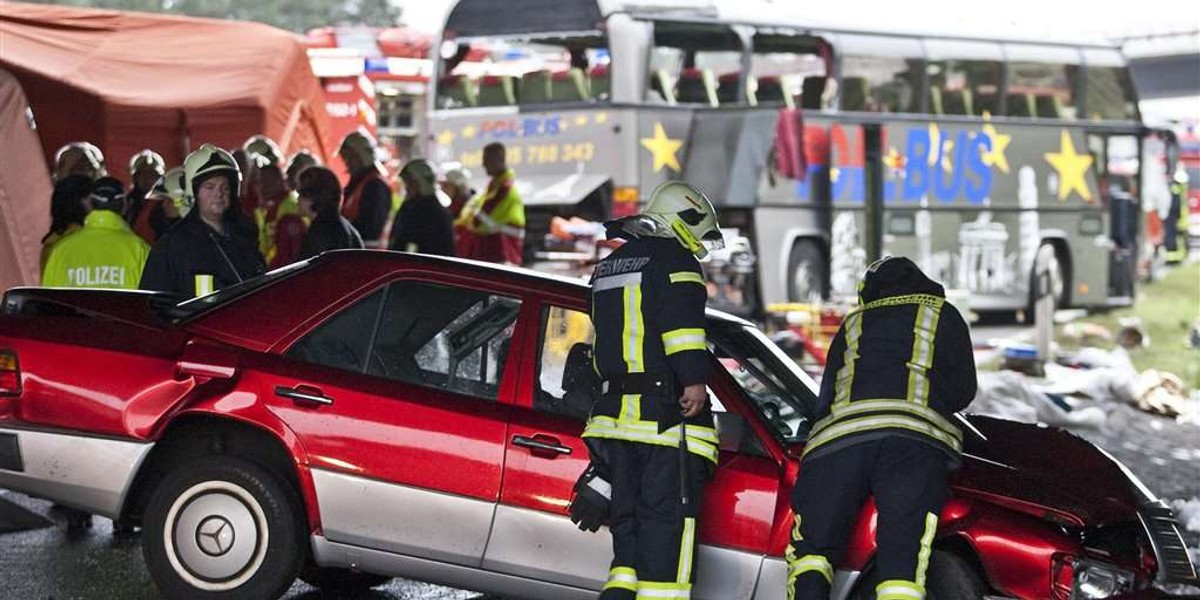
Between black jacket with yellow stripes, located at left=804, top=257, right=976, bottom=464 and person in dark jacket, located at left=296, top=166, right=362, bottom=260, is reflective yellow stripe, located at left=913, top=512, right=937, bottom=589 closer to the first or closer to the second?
black jacket with yellow stripes, located at left=804, top=257, right=976, bottom=464

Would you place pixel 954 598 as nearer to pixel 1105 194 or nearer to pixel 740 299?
pixel 740 299

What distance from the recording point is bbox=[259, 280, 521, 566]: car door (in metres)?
6.27

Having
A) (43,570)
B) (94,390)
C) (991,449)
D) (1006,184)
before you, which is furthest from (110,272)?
(1006,184)

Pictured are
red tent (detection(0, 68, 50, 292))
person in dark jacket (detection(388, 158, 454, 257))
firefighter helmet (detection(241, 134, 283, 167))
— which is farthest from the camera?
red tent (detection(0, 68, 50, 292))

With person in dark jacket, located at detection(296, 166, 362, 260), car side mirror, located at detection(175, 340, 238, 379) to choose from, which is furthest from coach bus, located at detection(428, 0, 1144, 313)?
car side mirror, located at detection(175, 340, 238, 379)

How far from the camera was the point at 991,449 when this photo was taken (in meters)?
6.73

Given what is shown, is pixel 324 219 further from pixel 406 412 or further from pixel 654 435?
pixel 654 435

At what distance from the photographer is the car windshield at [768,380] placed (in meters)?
6.61

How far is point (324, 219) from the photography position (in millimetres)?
9406

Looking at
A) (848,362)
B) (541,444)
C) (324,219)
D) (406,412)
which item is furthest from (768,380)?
(324,219)

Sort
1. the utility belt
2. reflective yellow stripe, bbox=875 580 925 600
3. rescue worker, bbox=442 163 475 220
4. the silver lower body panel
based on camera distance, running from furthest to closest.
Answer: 1. rescue worker, bbox=442 163 475 220
2. the silver lower body panel
3. the utility belt
4. reflective yellow stripe, bbox=875 580 925 600

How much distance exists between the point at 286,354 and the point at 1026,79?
17984 millimetres

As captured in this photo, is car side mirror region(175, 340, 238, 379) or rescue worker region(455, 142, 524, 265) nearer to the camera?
car side mirror region(175, 340, 238, 379)

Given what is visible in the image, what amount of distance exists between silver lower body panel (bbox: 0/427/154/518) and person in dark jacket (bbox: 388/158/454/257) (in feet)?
15.5
